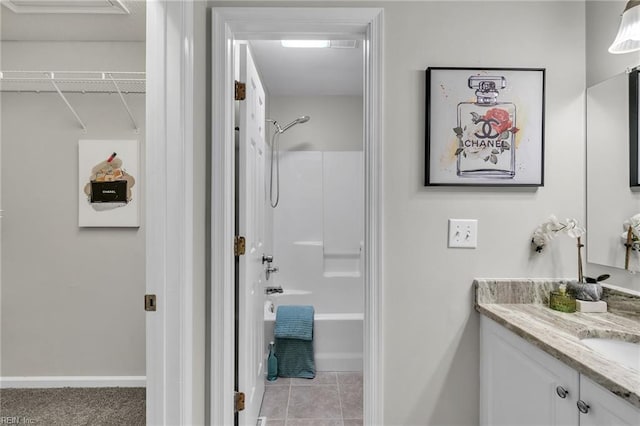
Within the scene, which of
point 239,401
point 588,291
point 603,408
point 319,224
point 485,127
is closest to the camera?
point 603,408

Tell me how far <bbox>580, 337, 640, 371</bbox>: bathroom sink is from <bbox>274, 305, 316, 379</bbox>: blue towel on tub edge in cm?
189

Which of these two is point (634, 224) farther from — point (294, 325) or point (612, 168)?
point (294, 325)

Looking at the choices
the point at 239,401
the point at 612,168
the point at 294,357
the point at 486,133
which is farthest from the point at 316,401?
the point at 612,168

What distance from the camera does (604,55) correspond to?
1.49 metres

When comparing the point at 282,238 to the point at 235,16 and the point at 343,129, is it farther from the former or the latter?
the point at 235,16

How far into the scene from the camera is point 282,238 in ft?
11.6

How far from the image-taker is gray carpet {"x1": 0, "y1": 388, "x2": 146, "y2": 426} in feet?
6.97

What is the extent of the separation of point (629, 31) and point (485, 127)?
54 centimetres

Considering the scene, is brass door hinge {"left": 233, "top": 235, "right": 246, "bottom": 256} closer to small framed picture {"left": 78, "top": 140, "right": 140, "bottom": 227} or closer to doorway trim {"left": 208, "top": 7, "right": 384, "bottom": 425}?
doorway trim {"left": 208, "top": 7, "right": 384, "bottom": 425}

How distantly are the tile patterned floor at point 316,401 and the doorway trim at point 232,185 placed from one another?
77cm

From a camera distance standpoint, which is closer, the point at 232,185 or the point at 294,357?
the point at 232,185

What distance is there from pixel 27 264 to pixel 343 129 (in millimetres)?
2737

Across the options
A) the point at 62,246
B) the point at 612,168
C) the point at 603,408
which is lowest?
the point at 603,408

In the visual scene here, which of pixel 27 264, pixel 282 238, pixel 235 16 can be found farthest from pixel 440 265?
pixel 27 264
